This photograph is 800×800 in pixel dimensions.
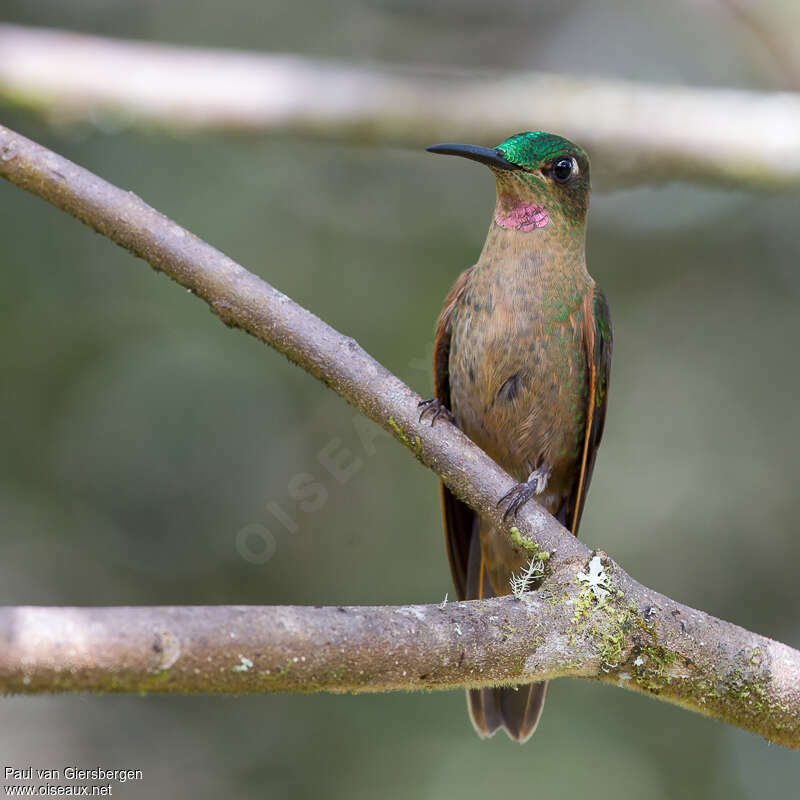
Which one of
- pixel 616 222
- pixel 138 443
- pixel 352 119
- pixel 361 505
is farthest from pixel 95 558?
pixel 616 222

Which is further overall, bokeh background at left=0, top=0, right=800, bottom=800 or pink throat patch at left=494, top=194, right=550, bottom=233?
bokeh background at left=0, top=0, right=800, bottom=800

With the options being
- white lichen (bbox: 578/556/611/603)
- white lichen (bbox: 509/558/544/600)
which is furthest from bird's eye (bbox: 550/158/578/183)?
white lichen (bbox: 578/556/611/603)

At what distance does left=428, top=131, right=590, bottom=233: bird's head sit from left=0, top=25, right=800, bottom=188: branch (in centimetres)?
144

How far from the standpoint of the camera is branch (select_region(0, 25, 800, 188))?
18.1ft

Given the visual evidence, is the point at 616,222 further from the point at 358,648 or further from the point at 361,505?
the point at 358,648

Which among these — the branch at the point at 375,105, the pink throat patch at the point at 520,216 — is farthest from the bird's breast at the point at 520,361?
the branch at the point at 375,105

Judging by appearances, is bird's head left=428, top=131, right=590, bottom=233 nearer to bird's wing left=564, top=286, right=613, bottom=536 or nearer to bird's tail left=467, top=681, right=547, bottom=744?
bird's wing left=564, top=286, right=613, bottom=536

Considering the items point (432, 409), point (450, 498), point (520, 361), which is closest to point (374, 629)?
point (432, 409)

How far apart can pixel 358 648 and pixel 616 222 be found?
269 inches

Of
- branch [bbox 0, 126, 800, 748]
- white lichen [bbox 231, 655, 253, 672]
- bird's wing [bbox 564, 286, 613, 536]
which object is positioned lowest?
white lichen [bbox 231, 655, 253, 672]

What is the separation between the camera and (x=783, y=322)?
8.27m

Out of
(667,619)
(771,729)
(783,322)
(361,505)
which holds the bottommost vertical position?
(771,729)

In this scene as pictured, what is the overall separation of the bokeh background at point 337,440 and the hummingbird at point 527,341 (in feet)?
5.52

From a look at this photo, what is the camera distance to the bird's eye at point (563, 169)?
430 centimetres
